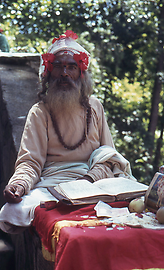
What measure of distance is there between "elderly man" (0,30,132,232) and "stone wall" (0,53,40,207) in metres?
0.54

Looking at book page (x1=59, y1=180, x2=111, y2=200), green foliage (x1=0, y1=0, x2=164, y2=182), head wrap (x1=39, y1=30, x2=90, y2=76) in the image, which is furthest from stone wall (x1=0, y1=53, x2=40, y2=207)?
green foliage (x1=0, y1=0, x2=164, y2=182)

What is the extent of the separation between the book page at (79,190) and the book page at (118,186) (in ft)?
0.32

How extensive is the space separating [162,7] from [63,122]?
6.54 m

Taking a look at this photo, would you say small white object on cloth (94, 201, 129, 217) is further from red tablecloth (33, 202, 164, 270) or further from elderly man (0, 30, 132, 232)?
elderly man (0, 30, 132, 232)

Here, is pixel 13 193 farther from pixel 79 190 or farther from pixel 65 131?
pixel 65 131

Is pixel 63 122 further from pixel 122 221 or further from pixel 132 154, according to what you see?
pixel 132 154

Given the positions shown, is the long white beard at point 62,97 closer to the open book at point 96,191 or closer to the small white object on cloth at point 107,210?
the open book at point 96,191

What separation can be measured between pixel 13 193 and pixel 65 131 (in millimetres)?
903

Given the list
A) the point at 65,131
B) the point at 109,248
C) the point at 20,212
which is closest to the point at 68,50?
the point at 65,131

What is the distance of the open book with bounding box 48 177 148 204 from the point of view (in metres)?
2.42

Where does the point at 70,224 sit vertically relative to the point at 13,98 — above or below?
below

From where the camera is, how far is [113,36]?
7.44 m

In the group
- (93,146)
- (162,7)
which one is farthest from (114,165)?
(162,7)

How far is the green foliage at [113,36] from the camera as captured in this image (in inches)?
274
